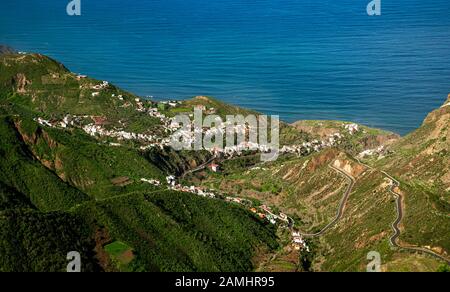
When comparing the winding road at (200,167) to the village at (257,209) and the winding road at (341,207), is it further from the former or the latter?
the winding road at (341,207)

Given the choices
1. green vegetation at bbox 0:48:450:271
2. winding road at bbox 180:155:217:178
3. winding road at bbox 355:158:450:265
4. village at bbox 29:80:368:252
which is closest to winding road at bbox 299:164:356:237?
green vegetation at bbox 0:48:450:271

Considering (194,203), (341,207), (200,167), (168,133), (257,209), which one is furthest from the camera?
(168,133)

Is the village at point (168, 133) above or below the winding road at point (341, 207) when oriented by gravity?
above

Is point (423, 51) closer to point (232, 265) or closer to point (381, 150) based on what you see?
point (381, 150)

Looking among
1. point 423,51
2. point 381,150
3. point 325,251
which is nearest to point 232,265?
point 325,251

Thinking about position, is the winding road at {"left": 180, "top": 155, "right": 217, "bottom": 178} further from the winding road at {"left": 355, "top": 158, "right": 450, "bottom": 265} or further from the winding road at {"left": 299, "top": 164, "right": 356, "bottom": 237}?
the winding road at {"left": 355, "top": 158, "right": 450, "bottom": 265}

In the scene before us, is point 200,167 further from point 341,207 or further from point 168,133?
point 341,207

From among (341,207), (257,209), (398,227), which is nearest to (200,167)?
(257,209)

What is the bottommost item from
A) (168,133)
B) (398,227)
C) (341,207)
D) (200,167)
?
(341,207)

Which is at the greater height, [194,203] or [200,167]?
[194,203]

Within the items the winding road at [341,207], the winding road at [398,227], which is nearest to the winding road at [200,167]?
the winding road at [341,207]
